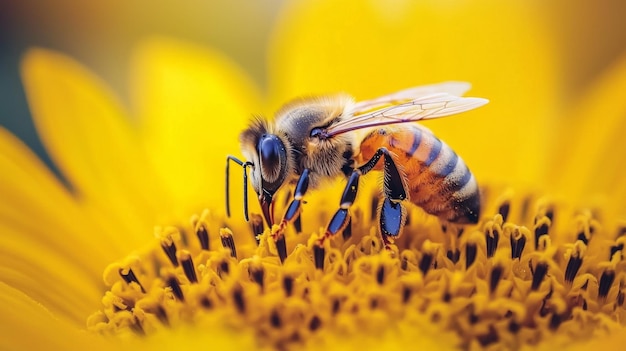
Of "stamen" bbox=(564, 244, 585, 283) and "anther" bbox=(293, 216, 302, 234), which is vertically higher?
"anther" bbox=(293, 216, 302, 234)

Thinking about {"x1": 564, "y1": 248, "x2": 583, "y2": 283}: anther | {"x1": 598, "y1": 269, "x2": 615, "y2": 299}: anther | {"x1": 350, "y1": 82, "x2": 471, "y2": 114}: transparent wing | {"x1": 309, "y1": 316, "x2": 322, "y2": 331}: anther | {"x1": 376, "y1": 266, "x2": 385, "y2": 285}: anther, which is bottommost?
{"x1": 598, "y1": 269, "x2": 615, "y2": 299}: anther

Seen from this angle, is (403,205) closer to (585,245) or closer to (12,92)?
(585,245)

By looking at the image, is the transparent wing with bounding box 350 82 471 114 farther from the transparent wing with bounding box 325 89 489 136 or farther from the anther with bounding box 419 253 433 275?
the anther with bounding box 419 253 433 275

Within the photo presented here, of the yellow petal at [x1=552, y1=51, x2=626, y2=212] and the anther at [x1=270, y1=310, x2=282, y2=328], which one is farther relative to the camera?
the yellow petal at [x1=552, y1=51, x2=626, y2=212]

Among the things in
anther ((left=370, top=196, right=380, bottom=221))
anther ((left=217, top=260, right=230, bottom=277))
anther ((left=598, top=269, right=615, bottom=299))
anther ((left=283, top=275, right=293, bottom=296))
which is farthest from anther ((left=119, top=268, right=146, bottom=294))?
anther ((left=598, top=269, right=615, bottom=299))

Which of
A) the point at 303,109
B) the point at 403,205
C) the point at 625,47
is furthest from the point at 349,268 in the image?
the point at 625,47

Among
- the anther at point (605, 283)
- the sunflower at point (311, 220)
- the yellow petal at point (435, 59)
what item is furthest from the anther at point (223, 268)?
the yellow petal at point (435, 59)
